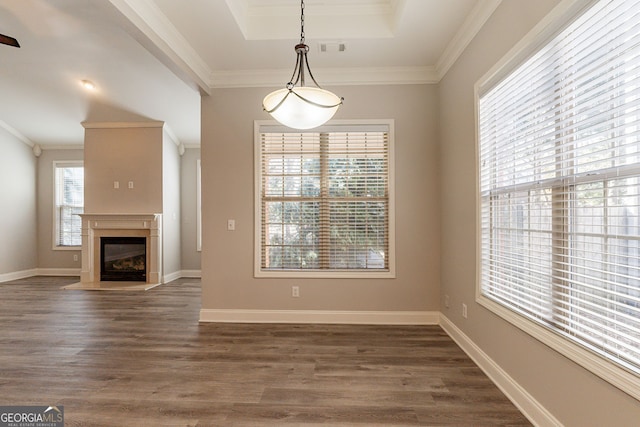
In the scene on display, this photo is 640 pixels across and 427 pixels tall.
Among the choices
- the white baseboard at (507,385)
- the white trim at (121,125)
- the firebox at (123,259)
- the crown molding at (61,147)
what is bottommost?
the white baseboard at (507,385)

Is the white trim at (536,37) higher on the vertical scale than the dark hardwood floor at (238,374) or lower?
higher

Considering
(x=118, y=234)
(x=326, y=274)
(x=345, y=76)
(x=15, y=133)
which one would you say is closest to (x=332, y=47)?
(x=345, y=76)

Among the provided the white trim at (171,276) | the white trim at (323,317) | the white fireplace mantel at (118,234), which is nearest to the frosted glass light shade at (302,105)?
the white trim at (323,317)

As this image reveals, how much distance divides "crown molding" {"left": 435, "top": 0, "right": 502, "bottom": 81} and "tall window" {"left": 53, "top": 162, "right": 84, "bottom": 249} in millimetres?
7238

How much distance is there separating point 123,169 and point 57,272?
2.94 metres

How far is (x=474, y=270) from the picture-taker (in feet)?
9.05

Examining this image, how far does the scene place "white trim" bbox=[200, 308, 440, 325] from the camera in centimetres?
365

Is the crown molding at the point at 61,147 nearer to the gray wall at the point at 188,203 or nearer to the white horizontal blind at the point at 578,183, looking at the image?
the gray wall at the point at 188,203

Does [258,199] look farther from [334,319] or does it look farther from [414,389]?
→ [414,389]

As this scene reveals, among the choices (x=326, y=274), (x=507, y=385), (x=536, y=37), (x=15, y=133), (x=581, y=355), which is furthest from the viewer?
(x=15, y=133)

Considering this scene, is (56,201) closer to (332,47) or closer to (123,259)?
(123,259)

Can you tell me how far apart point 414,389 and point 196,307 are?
3135 millimetres

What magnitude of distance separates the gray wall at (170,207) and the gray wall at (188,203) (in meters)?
0.11

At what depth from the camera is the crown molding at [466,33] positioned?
244 cm
